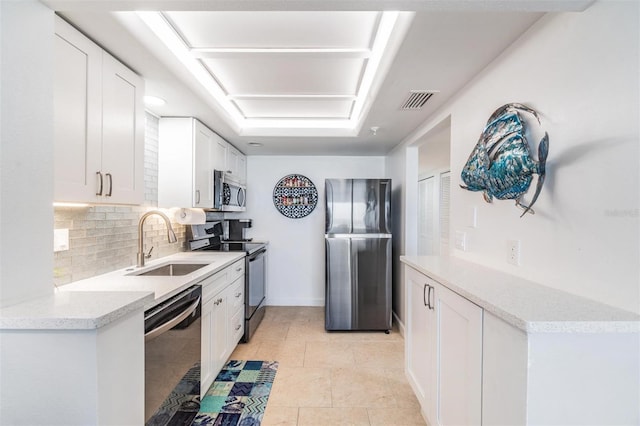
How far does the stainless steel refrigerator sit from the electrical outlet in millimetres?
1878

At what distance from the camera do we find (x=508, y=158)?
4.24 ft

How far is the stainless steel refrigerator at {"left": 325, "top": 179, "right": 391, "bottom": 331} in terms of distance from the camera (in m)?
3.34

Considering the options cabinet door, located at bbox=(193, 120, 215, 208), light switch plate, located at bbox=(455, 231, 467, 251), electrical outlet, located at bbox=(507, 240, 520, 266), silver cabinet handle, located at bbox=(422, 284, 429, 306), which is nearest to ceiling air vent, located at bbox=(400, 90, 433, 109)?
light switch plate, located at bbox=(455, 231, 467, 251)

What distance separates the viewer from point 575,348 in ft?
2.88

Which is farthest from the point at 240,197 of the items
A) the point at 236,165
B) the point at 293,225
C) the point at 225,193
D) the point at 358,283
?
the point at 358,283

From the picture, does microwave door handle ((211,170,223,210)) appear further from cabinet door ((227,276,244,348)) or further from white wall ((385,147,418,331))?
white wall ((385,147,418,331))

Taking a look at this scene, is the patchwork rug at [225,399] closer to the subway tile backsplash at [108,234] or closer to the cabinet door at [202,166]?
the subway tile backsplash at [108,234]

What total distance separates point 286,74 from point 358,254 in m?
2.00

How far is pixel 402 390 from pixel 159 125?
2823 millimetres

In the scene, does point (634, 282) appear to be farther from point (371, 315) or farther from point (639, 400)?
point (371, 315)

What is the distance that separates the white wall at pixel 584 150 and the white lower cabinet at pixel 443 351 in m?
0.36

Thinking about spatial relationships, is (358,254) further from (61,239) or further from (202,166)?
(61,239)

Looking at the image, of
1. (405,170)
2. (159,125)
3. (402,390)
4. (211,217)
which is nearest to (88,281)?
(159,125)

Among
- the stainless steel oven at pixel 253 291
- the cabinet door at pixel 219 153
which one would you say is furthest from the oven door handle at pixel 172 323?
the cabinet door at pixel 219 153
